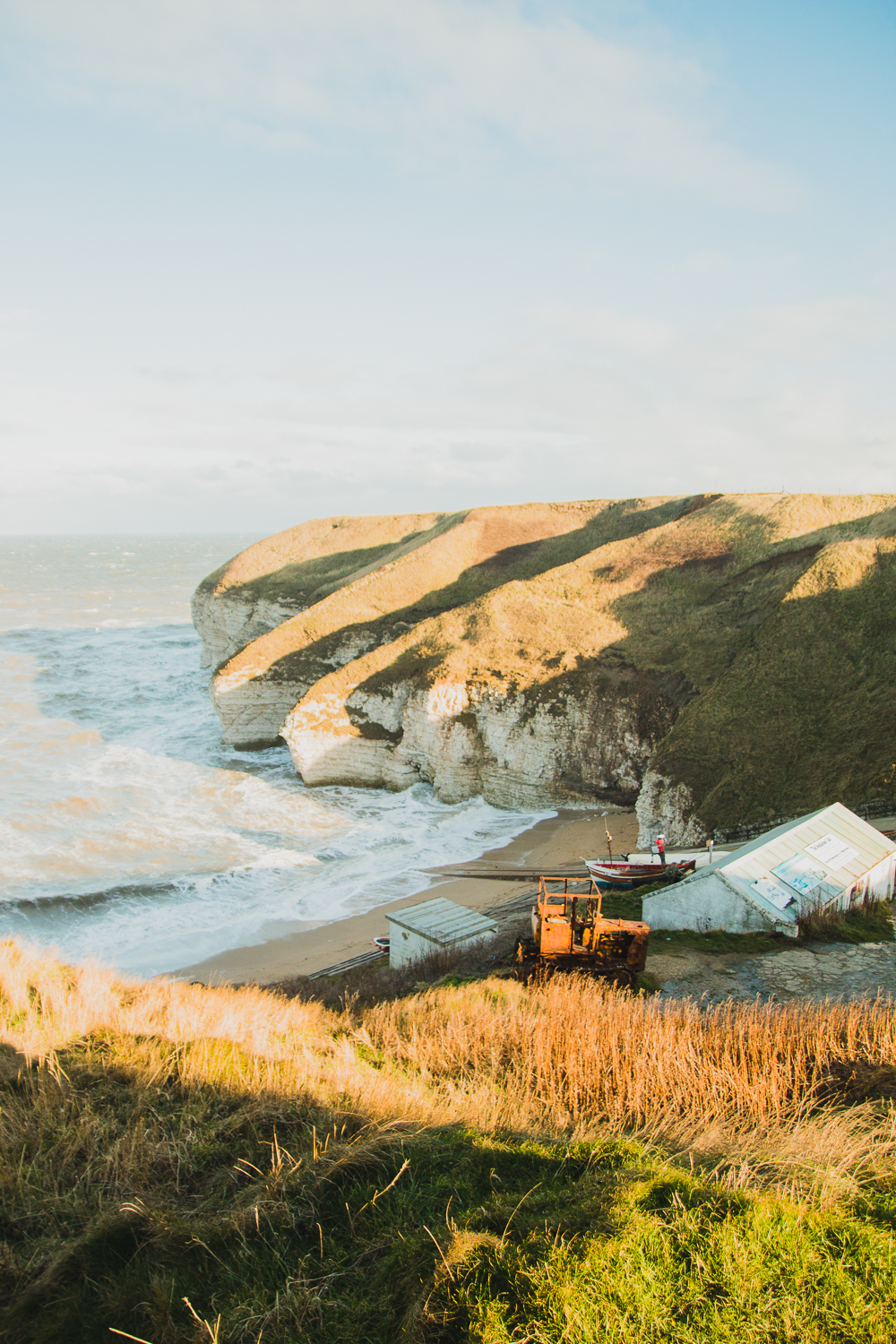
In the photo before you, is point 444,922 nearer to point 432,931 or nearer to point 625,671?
point 432,931

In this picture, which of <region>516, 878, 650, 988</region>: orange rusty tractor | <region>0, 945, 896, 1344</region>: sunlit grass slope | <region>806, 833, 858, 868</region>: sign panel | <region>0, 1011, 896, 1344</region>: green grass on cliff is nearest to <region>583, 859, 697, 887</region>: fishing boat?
<region>806, 833, 858, 868</region>: sign panel

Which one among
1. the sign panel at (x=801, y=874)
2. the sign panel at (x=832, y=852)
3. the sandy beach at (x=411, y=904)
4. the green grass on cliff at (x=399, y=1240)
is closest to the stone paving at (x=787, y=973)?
the sign panel at (x=801, y=874)

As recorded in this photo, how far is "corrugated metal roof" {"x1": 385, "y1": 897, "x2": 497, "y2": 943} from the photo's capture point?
17703mm

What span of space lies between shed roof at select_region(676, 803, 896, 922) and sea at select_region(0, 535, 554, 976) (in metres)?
13.3

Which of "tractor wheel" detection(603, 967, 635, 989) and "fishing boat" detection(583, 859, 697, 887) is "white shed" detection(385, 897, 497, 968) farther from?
"tractor wheel" detection(603, 967, 635, 989)

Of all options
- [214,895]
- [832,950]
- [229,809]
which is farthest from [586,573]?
[832,950]

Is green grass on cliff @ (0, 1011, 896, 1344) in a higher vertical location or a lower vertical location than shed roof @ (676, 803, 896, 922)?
higher

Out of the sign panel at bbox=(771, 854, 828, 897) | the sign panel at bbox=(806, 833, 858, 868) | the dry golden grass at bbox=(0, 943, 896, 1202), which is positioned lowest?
the sign panel at bbox=(771, 854, 828, 897)

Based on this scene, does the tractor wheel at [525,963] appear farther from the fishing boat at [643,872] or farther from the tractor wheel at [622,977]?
the fishing boat at [643,872]

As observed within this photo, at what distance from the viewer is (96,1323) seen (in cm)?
457

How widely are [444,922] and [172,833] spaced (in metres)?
16.8

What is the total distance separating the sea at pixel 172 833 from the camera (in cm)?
2353

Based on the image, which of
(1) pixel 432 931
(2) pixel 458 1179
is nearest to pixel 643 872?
(1) pixel 432 931

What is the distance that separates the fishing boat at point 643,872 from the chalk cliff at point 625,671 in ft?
17.0
